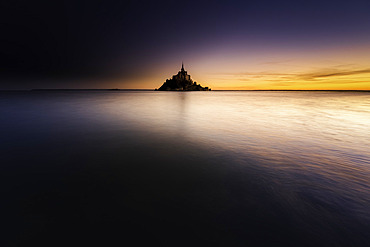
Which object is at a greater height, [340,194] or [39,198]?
[39,198]

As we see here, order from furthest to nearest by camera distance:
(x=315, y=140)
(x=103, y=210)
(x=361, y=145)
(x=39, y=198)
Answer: (x=315, y=140), (x=361, y=145), (x=39, y=198), (x=103, y=210)

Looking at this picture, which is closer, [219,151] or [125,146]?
[219,151]

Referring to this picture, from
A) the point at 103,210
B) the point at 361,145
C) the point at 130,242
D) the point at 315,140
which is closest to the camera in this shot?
the point at 130,242

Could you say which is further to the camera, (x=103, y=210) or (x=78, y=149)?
(x=78, y=149)

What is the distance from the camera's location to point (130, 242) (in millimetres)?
3205

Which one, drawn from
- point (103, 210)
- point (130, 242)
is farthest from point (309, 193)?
point (103, 210)

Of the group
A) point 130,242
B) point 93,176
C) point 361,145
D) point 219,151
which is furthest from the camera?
point 361,145

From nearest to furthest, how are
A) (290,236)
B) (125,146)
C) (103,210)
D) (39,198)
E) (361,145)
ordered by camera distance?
(290,236), (103,210), (39,198), (125,146), (361,145)

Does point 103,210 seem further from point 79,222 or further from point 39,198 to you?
point 39,198

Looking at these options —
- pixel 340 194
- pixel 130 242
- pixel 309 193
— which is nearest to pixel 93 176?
pixel 130 242

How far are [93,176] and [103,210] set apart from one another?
201 cm

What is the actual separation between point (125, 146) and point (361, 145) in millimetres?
12735

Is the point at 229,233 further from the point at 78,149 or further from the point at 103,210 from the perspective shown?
the point at 78,149

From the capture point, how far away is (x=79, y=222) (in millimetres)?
3648
